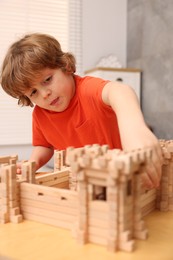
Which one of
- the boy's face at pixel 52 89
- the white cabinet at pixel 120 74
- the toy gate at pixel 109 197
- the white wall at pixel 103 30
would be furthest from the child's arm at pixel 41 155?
the white wall at pixel 103 30

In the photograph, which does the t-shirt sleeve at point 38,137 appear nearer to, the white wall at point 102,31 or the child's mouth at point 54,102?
the child's mouth at point 54,102

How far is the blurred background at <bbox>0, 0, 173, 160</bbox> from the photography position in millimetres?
2531

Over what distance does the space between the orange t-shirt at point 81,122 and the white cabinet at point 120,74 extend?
1.29 meters

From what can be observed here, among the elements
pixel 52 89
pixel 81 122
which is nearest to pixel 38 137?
pixel 81 122

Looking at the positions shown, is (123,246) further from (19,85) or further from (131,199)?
(19,85)

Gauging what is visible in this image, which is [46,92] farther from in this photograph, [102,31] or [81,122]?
[102,31]

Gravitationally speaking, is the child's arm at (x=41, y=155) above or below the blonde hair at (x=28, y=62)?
below

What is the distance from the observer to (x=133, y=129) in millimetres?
745

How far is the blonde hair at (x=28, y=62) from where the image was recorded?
1.04 metres

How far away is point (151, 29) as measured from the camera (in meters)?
2.65

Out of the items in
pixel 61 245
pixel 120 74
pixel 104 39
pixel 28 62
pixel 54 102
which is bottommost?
pixel 61 245

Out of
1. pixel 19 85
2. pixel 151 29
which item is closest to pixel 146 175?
pixel 19 85

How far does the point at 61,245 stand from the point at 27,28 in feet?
7.90

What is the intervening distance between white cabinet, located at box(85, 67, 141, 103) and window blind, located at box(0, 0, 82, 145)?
0.29 metres
